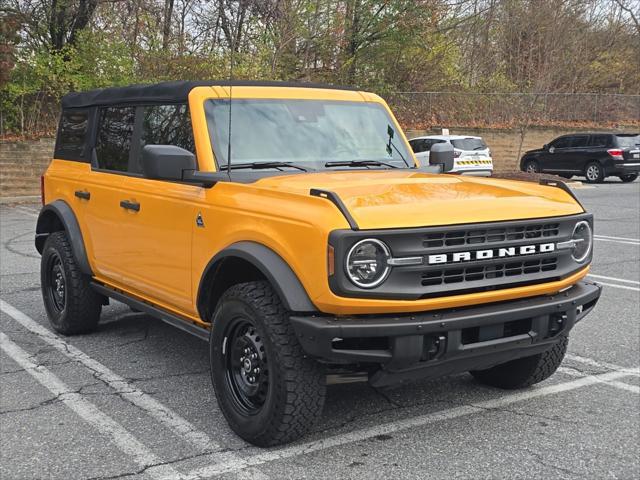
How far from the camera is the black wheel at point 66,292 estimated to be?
583 cm

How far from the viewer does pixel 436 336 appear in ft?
11.5

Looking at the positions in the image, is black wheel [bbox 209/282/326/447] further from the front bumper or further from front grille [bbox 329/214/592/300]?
front grille [bbox 329/214/592/300]

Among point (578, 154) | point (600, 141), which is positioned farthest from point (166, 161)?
point (578, 154)

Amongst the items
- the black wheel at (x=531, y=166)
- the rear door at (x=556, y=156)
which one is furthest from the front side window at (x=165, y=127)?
the black wheel at (x=531, y=166)

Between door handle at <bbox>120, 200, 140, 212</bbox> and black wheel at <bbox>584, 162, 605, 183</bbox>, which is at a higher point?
door handle at <bbox>120, 200, 140, 212</bbox>

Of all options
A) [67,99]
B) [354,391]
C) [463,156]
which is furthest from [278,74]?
[354,391]

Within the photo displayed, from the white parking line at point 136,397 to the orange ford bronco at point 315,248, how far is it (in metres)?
Result: 0.21

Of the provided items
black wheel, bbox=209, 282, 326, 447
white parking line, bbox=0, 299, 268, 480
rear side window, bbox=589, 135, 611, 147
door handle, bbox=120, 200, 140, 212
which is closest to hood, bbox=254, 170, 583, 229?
black wheel, bbox=209, 282, 326, 447

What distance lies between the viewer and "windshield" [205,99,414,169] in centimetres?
457

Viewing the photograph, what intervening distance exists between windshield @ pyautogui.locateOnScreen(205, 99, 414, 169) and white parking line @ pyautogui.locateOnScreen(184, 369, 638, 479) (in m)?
1.62

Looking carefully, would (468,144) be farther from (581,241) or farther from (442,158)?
(581,241)

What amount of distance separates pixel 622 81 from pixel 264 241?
39.4 m

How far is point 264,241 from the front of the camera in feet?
12.4

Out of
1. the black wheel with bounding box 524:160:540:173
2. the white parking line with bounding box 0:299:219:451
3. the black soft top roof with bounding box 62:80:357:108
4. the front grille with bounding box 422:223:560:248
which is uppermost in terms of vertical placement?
the black soft top roof with bounding box 62:80:357:108
